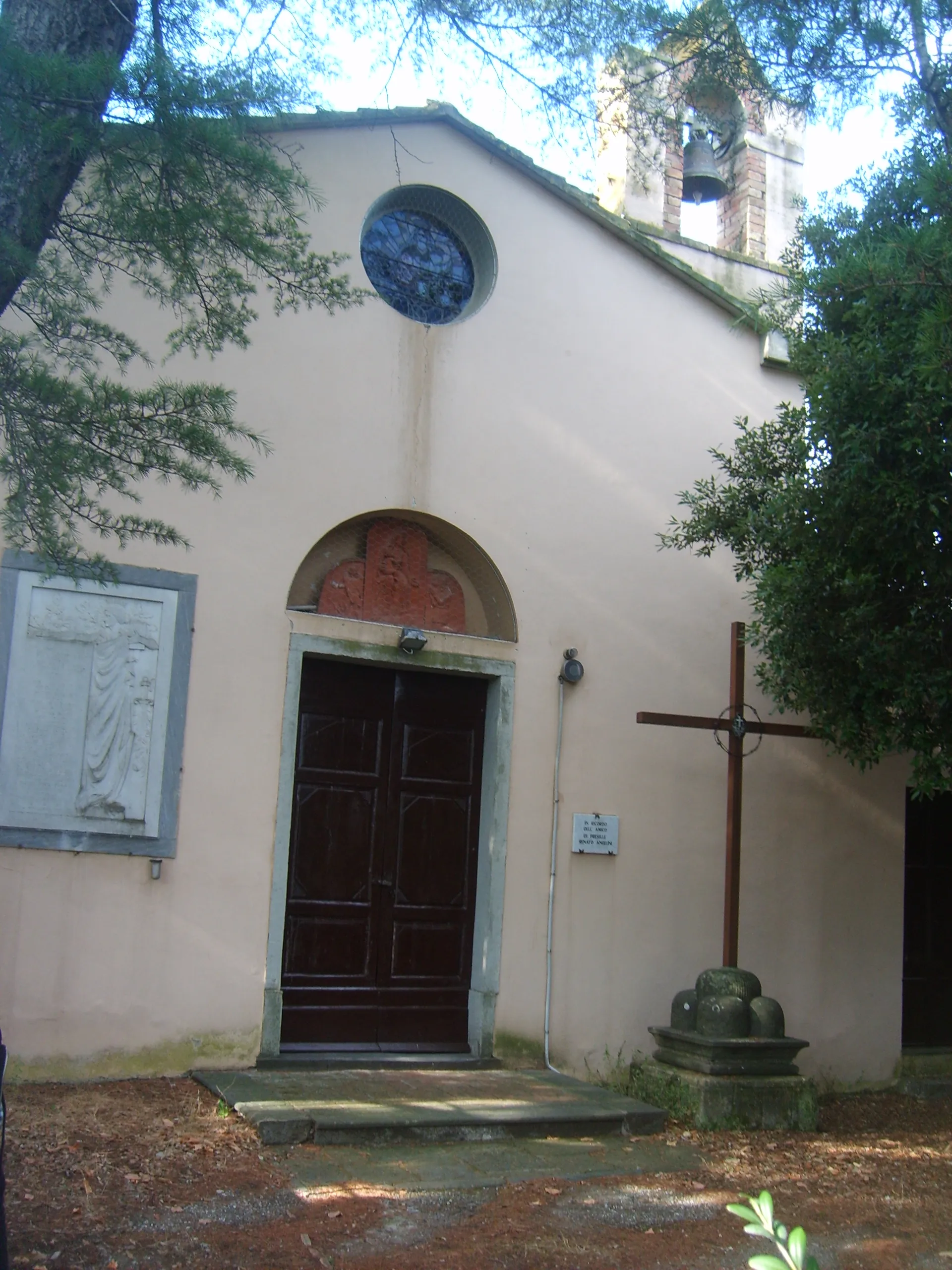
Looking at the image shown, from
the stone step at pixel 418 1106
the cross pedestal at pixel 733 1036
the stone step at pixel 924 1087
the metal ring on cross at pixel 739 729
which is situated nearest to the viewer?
the stone step at pixel 418 1106

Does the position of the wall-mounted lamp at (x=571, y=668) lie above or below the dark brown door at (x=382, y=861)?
above

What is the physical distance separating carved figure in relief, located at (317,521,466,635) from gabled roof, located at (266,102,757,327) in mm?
2509

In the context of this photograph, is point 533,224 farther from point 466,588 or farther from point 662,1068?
point 662,1068

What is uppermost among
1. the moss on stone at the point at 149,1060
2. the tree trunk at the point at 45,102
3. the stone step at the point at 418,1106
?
the tree trunk at the point at 45,102

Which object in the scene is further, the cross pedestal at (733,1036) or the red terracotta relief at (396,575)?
the red terracotta relief at (396,575)

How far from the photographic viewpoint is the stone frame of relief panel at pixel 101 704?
6.63 meters

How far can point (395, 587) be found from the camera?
26.0ft

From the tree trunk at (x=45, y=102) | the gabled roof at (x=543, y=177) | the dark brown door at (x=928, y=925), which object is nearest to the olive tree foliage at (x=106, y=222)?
the tree trunk at (x=45, y=102)

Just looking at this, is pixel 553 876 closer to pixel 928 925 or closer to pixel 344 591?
pixel 344 591

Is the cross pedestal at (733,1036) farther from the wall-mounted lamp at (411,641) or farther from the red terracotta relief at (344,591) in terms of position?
the red terracotta relief at (344,591)

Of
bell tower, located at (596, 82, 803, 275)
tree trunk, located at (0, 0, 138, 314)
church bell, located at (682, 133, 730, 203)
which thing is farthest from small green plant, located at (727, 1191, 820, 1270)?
church bell, located at (682, 133, 730, 203)

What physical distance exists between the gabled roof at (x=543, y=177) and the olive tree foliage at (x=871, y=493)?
55.2 inches

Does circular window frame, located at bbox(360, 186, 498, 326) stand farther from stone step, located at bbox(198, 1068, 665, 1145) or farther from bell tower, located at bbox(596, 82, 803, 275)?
stone step, located at bbox(198, 1068, 665, 1145)

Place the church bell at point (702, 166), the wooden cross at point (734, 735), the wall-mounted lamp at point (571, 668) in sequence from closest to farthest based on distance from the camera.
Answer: the wooden cross at point (734, 735) → the wall-mounted lamp at point (571, 668) → the church bell at point (702, 166)
